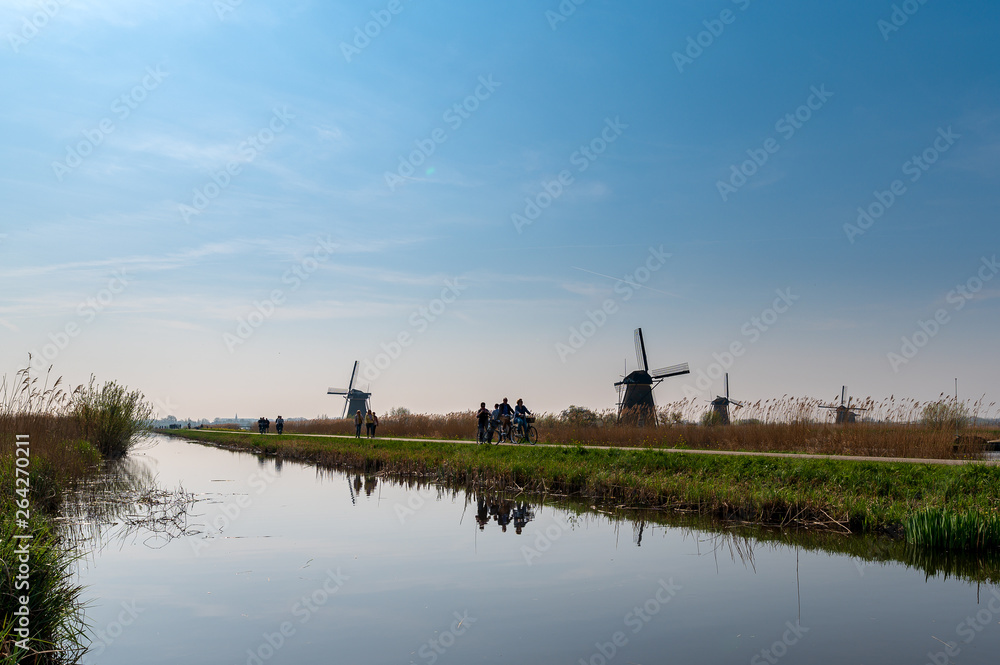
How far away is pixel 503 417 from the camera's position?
2731cm

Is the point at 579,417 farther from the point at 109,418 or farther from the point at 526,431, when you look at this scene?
the point at 109,418

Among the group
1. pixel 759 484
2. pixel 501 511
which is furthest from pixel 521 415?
pixel 759 484

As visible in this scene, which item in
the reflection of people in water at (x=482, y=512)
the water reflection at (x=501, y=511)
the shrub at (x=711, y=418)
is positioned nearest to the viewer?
the water reflection at (x=501, y=511)

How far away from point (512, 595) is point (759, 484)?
7580 mm

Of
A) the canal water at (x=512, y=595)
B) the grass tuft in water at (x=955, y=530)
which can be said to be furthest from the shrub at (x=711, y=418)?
the grass tuft in water at (x=955, y=530)

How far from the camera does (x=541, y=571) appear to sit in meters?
9.93

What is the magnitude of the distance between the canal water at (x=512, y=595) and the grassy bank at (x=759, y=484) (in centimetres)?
115

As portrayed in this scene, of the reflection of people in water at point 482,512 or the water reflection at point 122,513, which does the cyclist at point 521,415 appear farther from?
the water reflection at point 122,513

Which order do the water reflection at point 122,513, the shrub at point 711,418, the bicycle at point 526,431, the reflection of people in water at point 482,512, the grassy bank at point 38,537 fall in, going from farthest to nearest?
the bicycle at point 526,431 → the shrub at point 711,418 → the reflection of people in water at point 482,512 → the water reflection at point 122,513 → the grassy bank at point 38,537

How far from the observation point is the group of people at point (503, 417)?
26891 mm

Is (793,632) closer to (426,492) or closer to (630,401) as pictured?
(426,492)

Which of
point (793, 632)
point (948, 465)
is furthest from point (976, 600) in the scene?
point (948, 465)

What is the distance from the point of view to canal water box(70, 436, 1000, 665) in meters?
6.77

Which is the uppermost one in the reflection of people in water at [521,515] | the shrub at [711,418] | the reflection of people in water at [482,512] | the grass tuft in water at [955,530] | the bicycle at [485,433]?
the shrub at [711,418]
